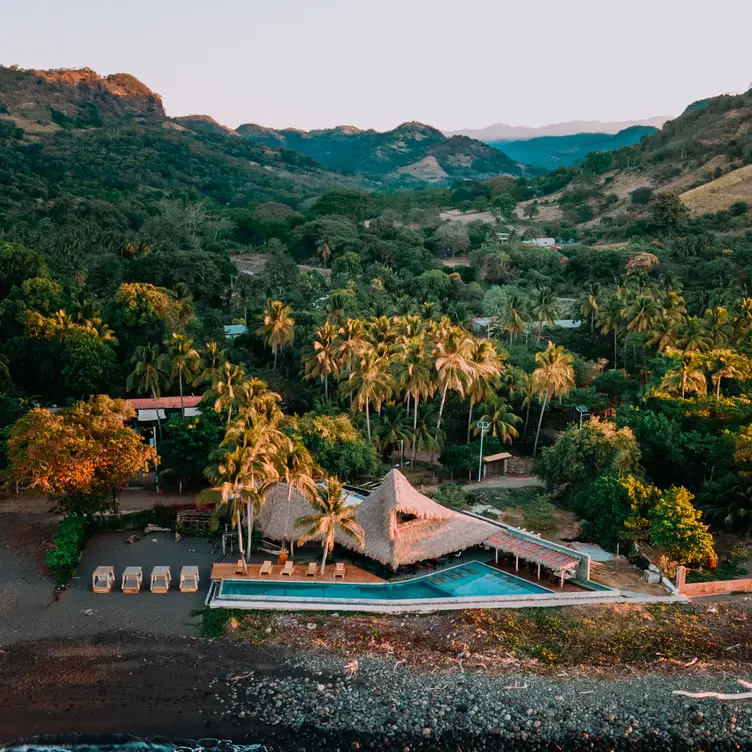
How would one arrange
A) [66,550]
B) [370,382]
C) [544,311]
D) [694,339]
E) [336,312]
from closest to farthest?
[66,550], [370,382], [694,339], [336,312], [544,311]

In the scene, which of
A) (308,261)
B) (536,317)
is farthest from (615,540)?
(308,261)

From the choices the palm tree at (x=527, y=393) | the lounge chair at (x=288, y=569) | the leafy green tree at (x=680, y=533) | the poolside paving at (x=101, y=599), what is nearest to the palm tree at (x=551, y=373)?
the palm tree at (x=527, y=393)

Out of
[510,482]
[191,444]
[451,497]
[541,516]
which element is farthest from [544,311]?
[191,444]

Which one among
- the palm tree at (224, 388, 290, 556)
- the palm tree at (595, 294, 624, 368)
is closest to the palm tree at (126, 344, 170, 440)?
the palm tree at (224, 388, 290, 556)

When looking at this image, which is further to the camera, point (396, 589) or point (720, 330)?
point (720, 330)

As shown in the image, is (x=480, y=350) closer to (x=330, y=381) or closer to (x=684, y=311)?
(x=330, y=381)

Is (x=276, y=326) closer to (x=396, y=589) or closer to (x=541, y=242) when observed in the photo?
(x=396, y=589)

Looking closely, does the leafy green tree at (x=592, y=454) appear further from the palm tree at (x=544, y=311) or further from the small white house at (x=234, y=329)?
the small white house at (x=234, y=329)
